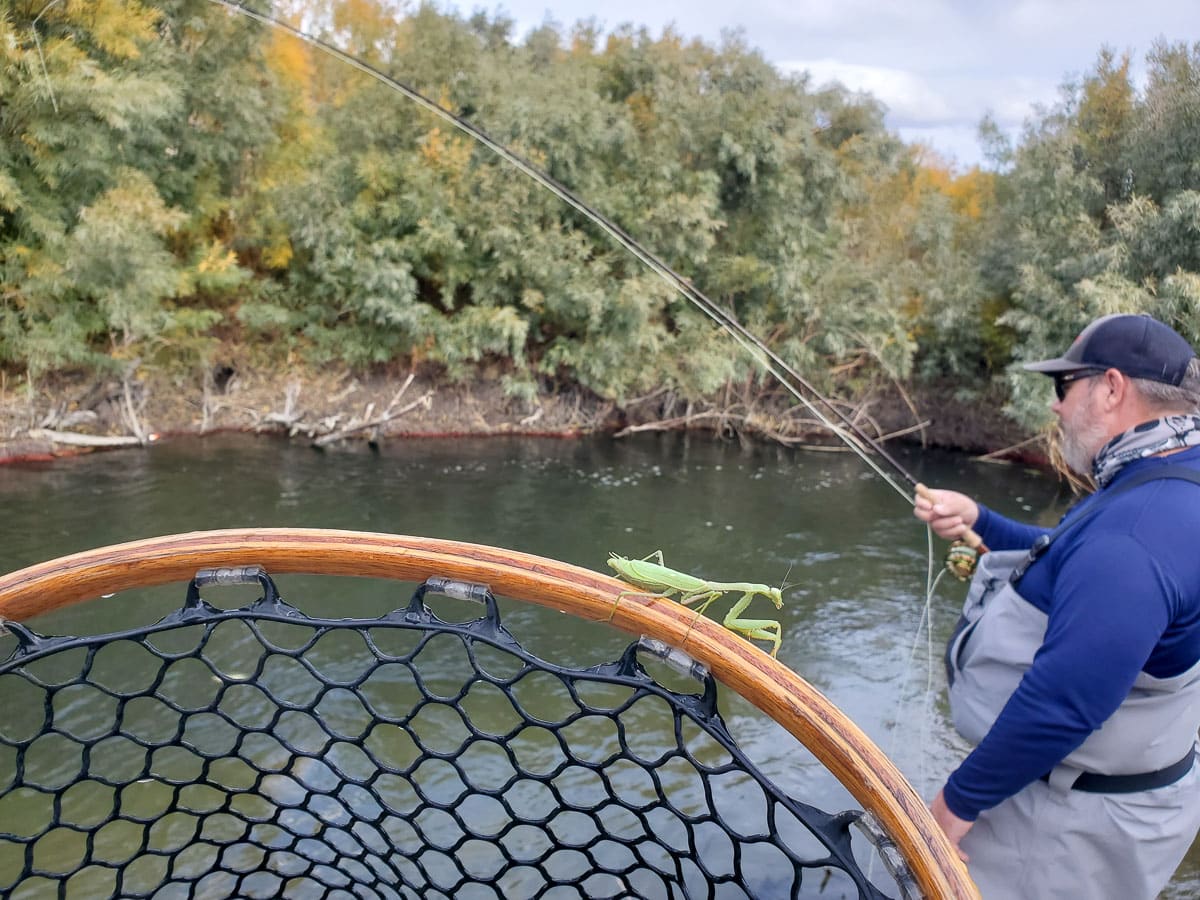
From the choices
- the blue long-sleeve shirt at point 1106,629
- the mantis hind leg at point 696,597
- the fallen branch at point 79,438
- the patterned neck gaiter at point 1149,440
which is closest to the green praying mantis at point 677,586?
the mantis hind leg at point 696,597

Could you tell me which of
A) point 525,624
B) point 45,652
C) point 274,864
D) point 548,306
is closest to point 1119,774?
point 45,652

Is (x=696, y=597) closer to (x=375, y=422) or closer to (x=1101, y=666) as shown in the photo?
(x=1101, y=666)

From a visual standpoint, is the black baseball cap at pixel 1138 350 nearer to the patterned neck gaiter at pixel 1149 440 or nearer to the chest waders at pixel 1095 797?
the patterned neck gaiter at pixel 1149 440

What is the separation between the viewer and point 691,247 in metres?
13.1

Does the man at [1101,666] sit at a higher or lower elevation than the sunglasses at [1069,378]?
lower

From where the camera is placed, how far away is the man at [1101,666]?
1438 millimetres

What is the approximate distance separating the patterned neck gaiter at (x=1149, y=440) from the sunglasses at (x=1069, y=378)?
147 mm

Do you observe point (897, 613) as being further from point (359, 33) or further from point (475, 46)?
point (359, 33)

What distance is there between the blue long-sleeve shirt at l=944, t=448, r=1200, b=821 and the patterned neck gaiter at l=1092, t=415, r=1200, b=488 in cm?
3

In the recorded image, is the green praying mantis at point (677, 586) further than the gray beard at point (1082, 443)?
No

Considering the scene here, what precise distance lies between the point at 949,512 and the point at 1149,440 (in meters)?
0.76

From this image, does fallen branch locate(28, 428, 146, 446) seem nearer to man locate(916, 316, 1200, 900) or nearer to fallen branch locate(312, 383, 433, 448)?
fallen branch locate(312, 383, 433, 448)

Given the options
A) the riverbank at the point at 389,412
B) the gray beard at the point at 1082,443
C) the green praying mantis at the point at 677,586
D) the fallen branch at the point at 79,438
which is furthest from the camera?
the riverbank at the point at 389,412

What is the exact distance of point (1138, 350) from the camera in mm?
1675
